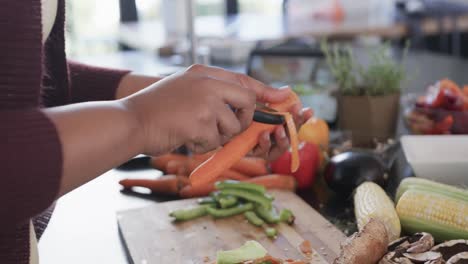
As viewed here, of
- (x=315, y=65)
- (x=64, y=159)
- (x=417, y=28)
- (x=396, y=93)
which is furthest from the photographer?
(x=417, y=28)

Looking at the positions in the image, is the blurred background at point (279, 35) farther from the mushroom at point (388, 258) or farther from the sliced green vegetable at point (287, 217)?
the mushroom at point (388, 258)

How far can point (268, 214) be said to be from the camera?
126 centimetres

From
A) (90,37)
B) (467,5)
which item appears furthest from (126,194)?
(90,37)

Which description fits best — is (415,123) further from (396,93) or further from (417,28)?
(417,28)

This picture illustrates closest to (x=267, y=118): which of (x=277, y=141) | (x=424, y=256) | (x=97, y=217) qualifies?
(x=277, y=141)

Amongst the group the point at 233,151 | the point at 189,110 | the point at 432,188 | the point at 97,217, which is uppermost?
the point at 189,110

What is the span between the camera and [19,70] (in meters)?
0.75

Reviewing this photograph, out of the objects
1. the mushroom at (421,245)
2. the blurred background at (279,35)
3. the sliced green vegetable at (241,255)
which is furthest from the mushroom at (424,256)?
the blurred background at (279,35)

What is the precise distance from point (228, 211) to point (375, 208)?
0.33 meters

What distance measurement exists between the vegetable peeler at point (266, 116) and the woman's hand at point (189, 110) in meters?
0.09

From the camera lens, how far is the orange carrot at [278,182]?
1441mm

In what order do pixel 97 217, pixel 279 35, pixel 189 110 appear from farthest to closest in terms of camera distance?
pixel 279 35 < pixel 97 217 < pixel 189 110

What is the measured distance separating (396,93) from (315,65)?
0.60 meters

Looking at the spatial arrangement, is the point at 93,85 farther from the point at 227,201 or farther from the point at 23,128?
the point at 23,128
